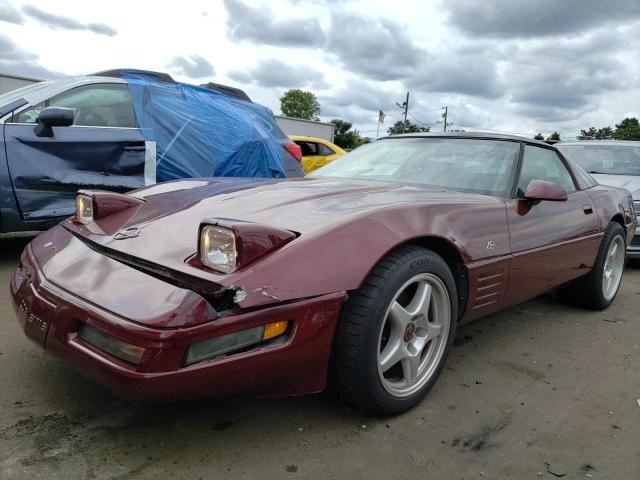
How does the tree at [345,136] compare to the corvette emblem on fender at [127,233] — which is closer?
the corvette emblem on fender at [127,233]

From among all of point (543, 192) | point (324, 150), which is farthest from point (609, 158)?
point (324, 150)

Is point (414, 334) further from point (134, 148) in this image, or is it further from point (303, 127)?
point (303, 127)

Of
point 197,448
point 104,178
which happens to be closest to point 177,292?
point 197,448

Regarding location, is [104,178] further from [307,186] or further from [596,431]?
[596,431]

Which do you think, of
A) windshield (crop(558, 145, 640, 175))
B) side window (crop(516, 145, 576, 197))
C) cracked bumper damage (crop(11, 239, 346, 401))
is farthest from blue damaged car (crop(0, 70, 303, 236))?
windshield (crop(558, 145, 640, 175))

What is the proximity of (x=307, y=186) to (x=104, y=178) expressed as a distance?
7.95ft

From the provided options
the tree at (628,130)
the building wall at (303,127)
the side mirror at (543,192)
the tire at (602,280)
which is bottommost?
the tire at (602,280)

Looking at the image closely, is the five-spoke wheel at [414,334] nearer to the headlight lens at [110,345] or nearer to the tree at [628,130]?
the headlight lens at [110,345]

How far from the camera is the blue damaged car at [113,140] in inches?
152

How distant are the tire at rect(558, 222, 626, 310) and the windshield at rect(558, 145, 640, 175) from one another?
265cm

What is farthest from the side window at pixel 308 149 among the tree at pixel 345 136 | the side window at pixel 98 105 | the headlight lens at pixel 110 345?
the tree at pixel 345 136

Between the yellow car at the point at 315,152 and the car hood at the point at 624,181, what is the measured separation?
5.06 meters

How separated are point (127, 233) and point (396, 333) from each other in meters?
1.14

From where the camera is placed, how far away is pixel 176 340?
60.1 inches
